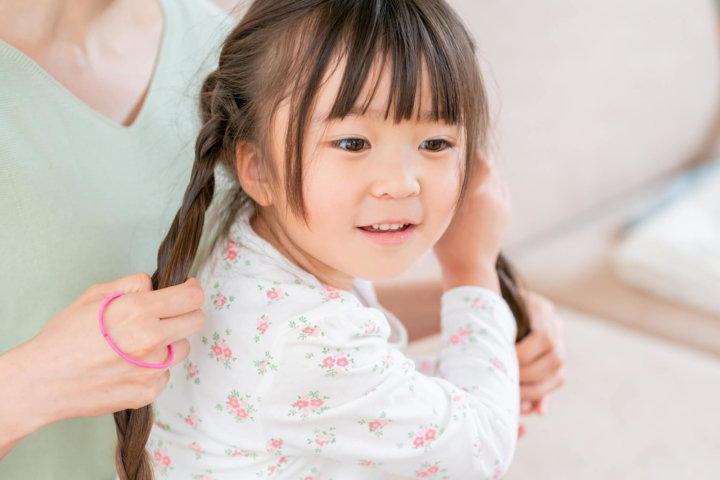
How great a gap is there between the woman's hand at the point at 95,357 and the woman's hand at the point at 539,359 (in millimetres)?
533

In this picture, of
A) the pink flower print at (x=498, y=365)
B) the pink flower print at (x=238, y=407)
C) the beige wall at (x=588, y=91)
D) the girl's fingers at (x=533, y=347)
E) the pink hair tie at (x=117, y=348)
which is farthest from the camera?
the beige wall at (x=588, y=91)

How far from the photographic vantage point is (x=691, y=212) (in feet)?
5.51

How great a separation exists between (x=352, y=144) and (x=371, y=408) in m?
0.26

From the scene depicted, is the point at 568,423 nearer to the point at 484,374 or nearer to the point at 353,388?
the point at 484,374

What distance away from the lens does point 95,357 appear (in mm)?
553

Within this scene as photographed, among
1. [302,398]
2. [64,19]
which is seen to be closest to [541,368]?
[302,398]

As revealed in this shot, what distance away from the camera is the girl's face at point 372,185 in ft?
2.06

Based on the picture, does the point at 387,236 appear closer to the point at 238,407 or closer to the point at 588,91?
the point at 238,407

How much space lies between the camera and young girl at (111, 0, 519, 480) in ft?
2.06

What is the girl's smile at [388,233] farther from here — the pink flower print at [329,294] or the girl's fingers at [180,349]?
the girl's fingers at [180,349]

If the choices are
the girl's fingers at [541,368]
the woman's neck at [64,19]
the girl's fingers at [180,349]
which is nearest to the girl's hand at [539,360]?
the girl's fingers at [541,368]

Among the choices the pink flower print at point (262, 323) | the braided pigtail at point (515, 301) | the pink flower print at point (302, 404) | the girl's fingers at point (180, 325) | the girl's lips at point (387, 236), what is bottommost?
the braided pigtail at point (515, 301)

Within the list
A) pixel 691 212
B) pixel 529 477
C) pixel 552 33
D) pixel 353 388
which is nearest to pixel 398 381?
pixel 353 388

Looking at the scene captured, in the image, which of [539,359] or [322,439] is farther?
[539,359]
